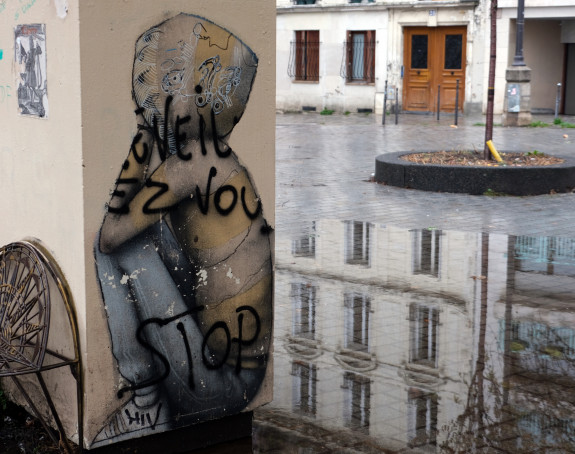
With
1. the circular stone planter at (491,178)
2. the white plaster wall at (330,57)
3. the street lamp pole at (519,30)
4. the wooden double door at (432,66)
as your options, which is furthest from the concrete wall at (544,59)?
the circular stone planter at (491,178)

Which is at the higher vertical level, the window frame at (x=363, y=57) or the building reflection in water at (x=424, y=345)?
the window frame at (x=363, y=57)

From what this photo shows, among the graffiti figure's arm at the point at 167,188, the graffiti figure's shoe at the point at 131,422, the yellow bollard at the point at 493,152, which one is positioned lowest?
the graffiti figure's shoe at the point at 131,422

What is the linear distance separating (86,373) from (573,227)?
25.3 ft

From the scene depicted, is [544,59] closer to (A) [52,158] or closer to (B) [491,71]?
(B) [491,71]

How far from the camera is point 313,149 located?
62.7 feet

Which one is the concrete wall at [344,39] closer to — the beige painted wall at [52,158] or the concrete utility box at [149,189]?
the concrete utility box at [149,189]

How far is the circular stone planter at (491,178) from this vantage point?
12852 mm

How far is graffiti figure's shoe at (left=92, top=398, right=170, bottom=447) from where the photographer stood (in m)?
4.36

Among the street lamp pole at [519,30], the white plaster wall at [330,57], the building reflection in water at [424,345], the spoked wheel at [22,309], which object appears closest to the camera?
the spoked wheel at [22,309]

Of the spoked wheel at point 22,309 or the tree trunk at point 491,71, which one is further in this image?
the tree trunk at point 491,71

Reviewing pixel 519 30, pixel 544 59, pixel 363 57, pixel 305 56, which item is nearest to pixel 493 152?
pixel 519 30

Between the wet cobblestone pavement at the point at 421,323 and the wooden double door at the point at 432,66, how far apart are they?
1578cm

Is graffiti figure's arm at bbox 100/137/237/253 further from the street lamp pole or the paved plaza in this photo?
the street lamp pole

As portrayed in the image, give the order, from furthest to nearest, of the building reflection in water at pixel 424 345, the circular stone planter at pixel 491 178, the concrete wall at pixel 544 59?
the concrete wall at pixel 544 59 → the circular stone planter at pixel 491 178 → the building reflection in water at pixel 424 345
